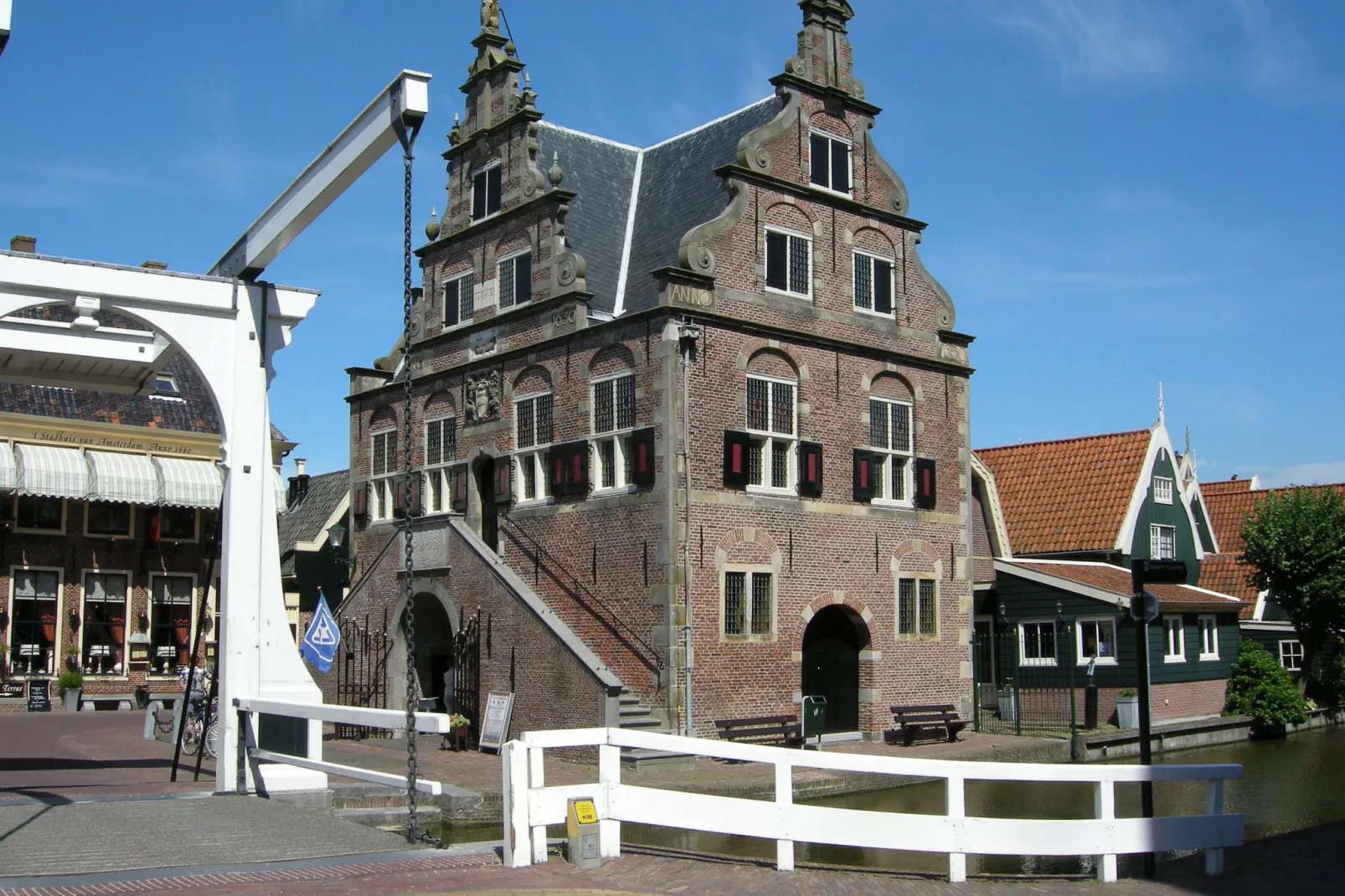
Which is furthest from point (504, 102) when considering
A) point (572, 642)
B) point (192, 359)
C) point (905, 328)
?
point (192, 359)

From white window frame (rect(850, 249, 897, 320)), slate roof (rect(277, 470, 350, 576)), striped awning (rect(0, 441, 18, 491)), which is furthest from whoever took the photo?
slate roof (rect(277, 470, 350, 576))

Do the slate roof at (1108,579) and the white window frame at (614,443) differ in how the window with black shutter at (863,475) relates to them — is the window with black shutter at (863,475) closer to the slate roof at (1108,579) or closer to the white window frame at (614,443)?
the white window frame at (614,443)

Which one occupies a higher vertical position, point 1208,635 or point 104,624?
point 104,624

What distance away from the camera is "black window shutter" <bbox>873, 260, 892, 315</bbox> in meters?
26.0

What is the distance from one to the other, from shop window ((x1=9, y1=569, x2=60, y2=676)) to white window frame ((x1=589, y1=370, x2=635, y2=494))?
56.2 feet

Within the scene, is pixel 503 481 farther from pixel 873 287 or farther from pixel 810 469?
pixel 873 287

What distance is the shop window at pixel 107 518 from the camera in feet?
112

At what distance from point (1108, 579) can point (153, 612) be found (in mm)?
23999

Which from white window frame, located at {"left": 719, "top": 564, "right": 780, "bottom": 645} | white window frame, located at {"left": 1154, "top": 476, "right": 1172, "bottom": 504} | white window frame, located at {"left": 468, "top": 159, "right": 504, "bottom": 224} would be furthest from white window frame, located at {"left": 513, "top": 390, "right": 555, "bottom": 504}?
white window frame, located at {"left": 1154, "top": 476, "right": 1172, "bottom": 504}

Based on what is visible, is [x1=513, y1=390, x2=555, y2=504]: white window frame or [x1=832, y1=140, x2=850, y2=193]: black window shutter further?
[x1=832, y1=140, x2=850, y2=193]: black window shutter

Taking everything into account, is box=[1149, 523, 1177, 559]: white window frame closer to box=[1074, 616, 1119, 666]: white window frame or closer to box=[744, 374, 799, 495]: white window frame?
box=[1074, 616, 1119, 666]: white window frame

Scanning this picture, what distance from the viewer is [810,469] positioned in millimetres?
23938

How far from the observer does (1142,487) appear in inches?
1287

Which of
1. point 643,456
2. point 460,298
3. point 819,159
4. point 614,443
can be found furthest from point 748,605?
point 460,298
